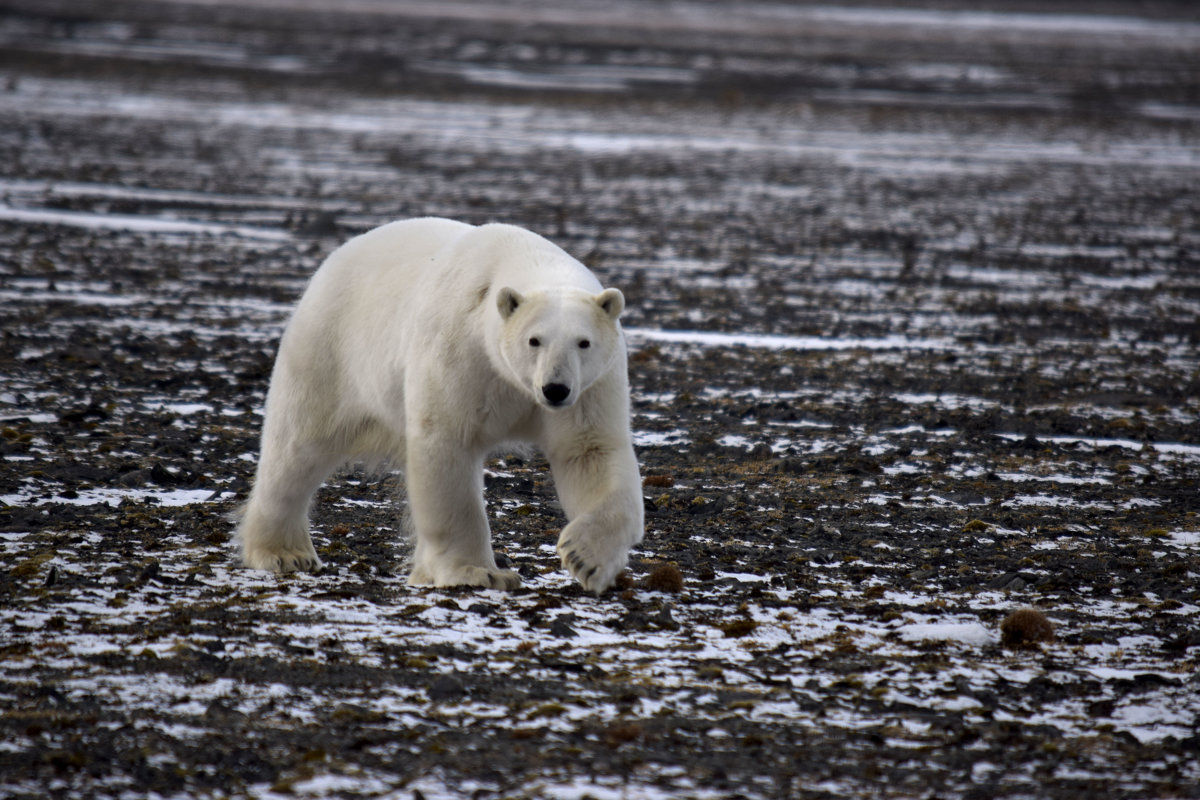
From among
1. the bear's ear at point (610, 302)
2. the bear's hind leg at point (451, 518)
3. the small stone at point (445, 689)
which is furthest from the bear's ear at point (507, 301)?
the small stone at point (445, 689)

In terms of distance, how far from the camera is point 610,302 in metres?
4.00

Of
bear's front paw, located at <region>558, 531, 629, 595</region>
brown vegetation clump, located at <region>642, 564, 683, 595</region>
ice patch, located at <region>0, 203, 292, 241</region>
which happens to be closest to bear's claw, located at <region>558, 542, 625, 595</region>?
bear's front paw, located at <region>558, 531, 629, 595</region>

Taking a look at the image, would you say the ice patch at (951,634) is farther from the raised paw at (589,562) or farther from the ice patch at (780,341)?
the ice patch at (780,341)

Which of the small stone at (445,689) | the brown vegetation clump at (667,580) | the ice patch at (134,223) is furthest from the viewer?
the ice patch at (134,223)

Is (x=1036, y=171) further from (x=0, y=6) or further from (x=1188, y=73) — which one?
(x=0, y=6)

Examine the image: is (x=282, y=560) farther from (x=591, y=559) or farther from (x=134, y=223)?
(x=134, y=223)

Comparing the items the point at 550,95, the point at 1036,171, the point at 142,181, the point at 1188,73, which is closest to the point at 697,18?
the point at 1188,73

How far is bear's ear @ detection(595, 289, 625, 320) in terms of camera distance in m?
3.97

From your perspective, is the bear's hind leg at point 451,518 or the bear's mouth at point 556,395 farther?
the bear's hind leg at point 451,518

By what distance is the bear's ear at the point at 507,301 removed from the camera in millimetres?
3885

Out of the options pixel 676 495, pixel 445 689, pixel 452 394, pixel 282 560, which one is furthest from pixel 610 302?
pixel 676 495

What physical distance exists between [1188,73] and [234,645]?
27.8 m

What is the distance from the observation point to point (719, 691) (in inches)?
134

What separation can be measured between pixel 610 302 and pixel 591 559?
732 millimetres
